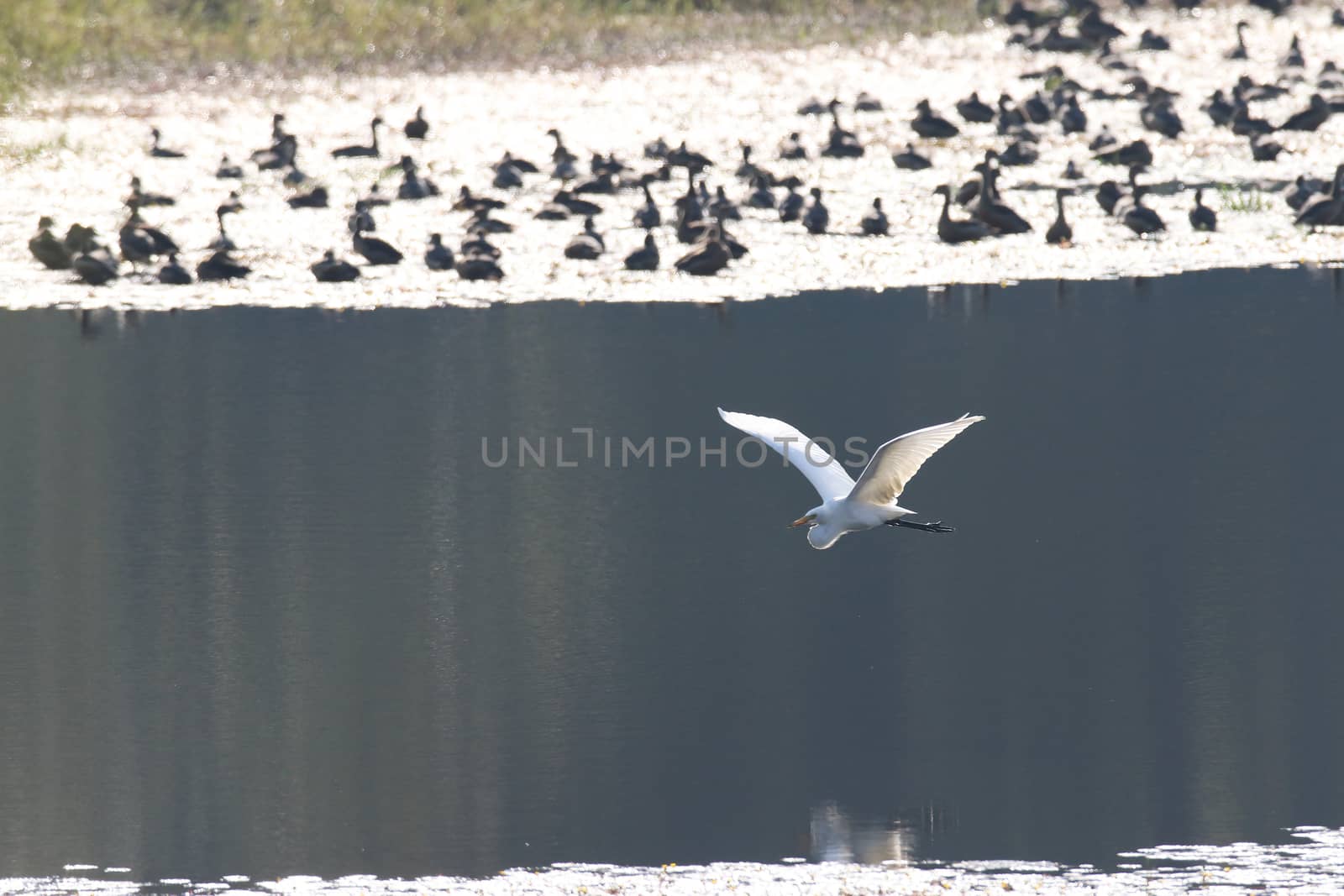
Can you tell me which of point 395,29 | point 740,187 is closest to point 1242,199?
point 740,187

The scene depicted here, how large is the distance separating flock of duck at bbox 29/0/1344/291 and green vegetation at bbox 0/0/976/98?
428 centimetres

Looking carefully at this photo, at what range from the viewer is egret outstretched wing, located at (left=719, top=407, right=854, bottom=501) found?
1421 cm

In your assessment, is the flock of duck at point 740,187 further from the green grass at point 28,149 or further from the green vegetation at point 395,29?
the green vegetation at point 395,29

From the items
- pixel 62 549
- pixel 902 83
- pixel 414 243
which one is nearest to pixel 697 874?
pixel 62 549

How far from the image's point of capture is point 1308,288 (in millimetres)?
25266

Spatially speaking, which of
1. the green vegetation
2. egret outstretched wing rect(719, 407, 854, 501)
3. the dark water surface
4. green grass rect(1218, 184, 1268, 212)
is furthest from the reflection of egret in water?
the green vegetation

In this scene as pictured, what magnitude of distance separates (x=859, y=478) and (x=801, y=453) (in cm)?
76

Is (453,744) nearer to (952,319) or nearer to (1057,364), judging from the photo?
(1057,364)

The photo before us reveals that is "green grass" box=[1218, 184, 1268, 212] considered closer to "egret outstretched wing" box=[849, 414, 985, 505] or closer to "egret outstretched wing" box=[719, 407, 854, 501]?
"egret outstretched wing" box=[719, 407, 854, 501]

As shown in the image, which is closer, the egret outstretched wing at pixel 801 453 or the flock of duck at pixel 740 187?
the egret outstretched wing at pixel 801 453

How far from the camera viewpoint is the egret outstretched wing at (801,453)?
559 inches

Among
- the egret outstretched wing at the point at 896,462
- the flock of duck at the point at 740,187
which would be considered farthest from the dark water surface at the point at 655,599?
the flock of duck at the point at 740,187

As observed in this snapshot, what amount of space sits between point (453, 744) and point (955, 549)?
193 inches

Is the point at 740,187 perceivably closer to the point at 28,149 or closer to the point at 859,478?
the point at 28,149
